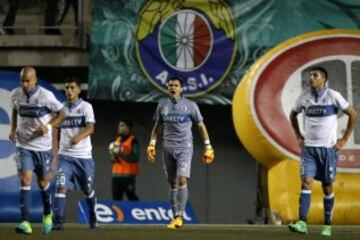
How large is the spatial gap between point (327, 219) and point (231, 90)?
6976 mm

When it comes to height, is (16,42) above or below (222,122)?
above

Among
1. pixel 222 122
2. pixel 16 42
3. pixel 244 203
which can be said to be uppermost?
pixel 16 42

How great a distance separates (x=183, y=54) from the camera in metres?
20.7

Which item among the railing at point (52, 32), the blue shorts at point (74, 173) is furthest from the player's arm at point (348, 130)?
the railing at point (52, 32)

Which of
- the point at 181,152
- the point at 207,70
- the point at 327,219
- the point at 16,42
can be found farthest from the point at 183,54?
the point at 327,219

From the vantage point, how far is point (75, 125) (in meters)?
14.7

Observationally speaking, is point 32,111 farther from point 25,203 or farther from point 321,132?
point 321,132

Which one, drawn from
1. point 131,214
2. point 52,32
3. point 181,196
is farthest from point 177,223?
point 52,32

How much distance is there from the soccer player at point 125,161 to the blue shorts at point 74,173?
5.22 m

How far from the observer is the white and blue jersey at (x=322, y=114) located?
46.1ft

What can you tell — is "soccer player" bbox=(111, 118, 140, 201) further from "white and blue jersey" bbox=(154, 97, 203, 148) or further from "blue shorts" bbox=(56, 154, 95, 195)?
"blue shorts" bbox=(56, 154, 95, 195)

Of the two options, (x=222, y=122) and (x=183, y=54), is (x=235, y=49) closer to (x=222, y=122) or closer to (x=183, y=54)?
(x=183, y=54)

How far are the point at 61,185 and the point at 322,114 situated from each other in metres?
3.37

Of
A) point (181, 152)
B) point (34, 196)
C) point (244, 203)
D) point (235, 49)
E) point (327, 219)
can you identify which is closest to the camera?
point (327, 219)
